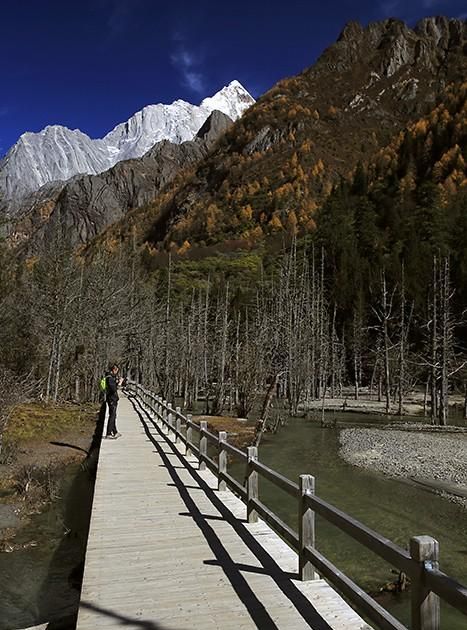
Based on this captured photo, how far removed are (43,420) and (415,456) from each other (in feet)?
49.8

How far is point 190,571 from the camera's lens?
592cm

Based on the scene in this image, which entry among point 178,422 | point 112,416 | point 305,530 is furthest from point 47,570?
point 112,416

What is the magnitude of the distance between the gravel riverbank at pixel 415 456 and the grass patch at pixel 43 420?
11.5m

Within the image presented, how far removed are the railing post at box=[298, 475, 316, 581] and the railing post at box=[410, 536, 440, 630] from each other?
211cm

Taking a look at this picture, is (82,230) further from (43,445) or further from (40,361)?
(43,445)

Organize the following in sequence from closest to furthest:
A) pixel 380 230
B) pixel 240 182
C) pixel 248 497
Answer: pixel 248 497
pixel 380 230
pixel 240 182

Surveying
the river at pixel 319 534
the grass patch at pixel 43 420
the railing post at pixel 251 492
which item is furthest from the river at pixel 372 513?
the grass patch at pixel 43 420

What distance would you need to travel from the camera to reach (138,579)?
5.77 meters

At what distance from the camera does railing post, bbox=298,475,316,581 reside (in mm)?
5539

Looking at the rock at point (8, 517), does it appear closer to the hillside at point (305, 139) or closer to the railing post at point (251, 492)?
the railing post at point (251, 492)

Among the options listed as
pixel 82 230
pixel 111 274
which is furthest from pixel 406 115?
pixel 111 274

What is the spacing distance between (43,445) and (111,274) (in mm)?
20163

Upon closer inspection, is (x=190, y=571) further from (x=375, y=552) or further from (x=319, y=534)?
(x=319, y=534)

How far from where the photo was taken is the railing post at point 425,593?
3420mm
